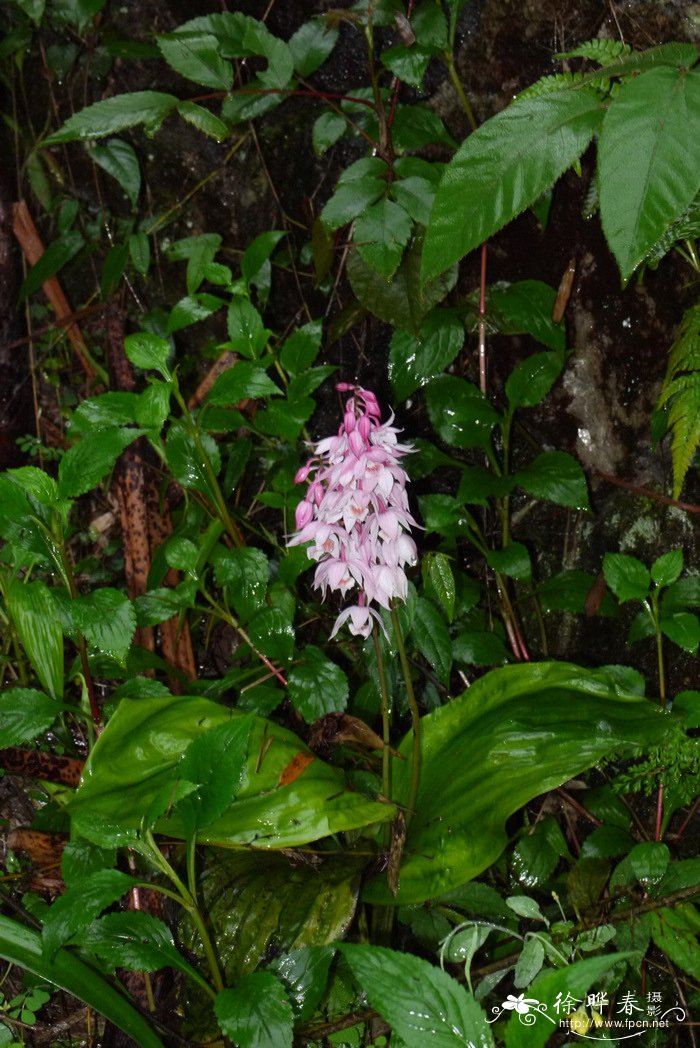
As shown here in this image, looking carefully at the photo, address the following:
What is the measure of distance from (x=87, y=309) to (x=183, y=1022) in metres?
2.06

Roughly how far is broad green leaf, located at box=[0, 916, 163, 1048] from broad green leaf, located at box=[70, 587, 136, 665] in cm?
53

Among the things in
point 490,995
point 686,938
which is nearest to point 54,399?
point 490,995

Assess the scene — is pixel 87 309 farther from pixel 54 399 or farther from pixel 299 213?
pixel 299 213

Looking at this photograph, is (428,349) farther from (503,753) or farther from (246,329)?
(503,753)

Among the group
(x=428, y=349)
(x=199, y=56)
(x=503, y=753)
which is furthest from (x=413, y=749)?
(x=199, y=56)

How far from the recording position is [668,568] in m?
1.89

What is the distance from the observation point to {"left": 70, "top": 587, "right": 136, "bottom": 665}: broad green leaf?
1.76 meters

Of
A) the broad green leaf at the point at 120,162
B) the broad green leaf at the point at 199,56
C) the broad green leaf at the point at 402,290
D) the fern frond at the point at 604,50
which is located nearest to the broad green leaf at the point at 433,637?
the broad green leaf at the point at 402,290

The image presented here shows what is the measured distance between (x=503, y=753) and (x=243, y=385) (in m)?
0.97

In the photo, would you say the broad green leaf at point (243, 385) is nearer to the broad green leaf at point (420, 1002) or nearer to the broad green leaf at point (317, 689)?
the broad green leaf at point (317, 689)

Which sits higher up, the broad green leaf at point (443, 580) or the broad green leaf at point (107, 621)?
the broad green leaf at point (443, 580)

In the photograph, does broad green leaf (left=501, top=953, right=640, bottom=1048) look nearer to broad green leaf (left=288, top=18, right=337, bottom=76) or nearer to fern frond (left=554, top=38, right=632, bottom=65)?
fern frond (left=554, top=38, right=632, bottom=65)

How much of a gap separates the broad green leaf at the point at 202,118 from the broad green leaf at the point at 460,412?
780 millimetres

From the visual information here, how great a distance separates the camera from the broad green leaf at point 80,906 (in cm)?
146
